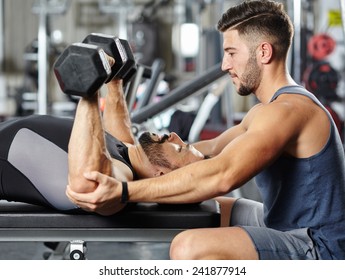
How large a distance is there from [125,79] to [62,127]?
404 mm

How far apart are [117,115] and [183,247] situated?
35.4 inches

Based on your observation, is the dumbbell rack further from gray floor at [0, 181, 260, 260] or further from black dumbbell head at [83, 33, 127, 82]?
black dumbbell head at [83, 33, 127, 82]

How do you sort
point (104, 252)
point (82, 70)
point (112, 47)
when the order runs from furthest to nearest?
point (104, 252) → point (112, 47) → point (82, 70)

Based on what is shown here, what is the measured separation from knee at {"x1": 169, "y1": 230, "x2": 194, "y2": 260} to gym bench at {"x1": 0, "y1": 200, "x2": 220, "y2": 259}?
162 mm

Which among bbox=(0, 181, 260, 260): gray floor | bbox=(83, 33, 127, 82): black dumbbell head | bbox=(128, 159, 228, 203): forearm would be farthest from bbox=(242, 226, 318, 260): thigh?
bbox=(0, 181, 260, 260): gray floor

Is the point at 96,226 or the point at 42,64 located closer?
the point at 96,226

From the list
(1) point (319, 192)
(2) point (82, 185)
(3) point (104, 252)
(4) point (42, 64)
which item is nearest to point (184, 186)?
(2) point (82, 185)

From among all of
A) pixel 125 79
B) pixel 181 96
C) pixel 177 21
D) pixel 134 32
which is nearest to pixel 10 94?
pixel 134 32

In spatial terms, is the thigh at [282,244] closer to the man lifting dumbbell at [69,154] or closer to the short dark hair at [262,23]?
the man lifting dumbbell at [69,154]

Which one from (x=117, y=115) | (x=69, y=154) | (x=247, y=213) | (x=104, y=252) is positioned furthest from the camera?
(x=104, y=252)

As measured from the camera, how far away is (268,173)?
81.4 inches

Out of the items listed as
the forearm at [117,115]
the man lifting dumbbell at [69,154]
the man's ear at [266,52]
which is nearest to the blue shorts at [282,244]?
the man lifting dumbbell at [69,154]

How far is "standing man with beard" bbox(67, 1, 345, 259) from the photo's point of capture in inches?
73.3

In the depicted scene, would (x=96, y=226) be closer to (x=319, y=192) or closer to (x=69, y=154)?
(x=69, y=154)
